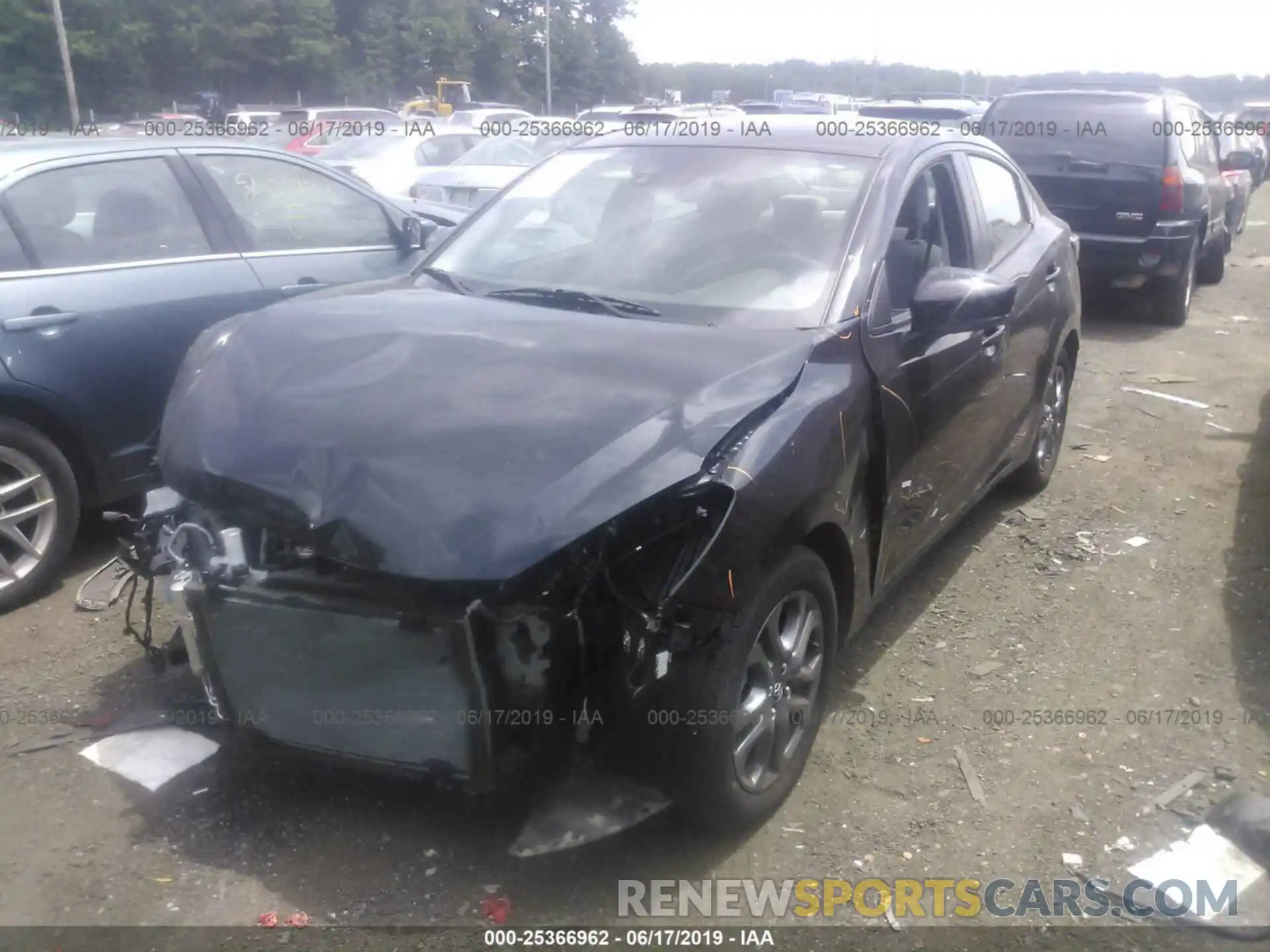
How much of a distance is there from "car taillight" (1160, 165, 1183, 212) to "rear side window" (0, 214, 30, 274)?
8338mm

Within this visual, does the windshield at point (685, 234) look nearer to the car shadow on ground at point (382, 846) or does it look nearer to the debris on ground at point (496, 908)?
the car shadow on ground at point (382, 846)

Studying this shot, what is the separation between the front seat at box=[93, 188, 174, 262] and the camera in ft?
15.7

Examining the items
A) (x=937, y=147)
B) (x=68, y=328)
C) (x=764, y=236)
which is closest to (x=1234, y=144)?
(x=937, y=147)

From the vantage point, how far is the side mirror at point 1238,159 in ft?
38.1

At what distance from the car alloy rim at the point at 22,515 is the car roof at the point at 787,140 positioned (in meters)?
2.50

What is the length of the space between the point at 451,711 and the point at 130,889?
3.50 ft

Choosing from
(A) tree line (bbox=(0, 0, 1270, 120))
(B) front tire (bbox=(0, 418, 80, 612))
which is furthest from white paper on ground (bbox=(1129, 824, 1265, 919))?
(A) tree line (bbox=(0, 0, 1270, 120))

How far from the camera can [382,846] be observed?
3.11m

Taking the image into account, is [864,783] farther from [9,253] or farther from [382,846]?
[9,253]

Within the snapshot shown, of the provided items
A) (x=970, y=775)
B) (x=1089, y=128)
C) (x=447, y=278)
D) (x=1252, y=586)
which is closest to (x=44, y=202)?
(x=447, y=278)

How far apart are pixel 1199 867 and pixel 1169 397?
5.38 m

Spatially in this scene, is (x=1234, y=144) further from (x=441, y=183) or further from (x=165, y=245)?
(x=165, y=245)

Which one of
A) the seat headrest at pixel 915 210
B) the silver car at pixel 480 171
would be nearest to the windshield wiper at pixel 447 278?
the seat headrest at pixel 915 210

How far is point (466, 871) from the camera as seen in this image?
301 centimetres
